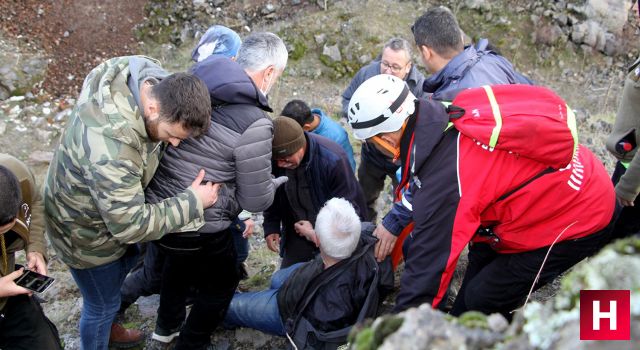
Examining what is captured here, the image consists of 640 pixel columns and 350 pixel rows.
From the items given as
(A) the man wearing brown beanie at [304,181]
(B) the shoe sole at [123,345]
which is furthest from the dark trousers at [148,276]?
(A) the man wearing brown beanie at [304,181]

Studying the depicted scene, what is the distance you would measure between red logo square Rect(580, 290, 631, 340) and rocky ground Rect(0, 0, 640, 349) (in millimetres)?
9434

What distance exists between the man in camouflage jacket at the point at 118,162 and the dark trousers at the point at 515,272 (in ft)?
6.29

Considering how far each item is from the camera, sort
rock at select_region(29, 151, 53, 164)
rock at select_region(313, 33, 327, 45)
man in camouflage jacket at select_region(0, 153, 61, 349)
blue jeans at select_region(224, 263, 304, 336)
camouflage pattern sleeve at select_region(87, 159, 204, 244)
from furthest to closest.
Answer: rock at select_region(313, 33, 327, 45) < rock at select_region(29, 151, 53, 164) < blue jeans at select_region(224, 263, 304, 336) < man in camouflage jacket at select_region(0, 153, 61, 349) < camouflage pattern sleeve at select_region(87, 159, 204, 244)

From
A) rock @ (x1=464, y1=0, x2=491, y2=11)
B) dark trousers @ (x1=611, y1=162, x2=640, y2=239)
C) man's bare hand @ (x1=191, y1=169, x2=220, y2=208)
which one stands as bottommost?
rock @ (x1=464, y1=0, x2=491, y2=11)

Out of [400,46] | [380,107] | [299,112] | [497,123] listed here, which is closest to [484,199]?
Result: [497,123]

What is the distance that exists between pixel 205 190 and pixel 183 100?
676 millimetres

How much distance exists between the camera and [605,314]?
117cm

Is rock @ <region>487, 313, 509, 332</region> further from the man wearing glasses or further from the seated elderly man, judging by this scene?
the man wearing glasses

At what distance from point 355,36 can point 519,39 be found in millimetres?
4094

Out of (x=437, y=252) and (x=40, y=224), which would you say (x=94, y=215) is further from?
(x=437, y=252)

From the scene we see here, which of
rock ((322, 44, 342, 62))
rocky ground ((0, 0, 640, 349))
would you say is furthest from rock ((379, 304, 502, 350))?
rock ((322, 44, 342, 62))

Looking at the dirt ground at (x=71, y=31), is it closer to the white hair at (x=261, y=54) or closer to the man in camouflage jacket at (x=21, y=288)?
the white hair at (x=261, y=54)

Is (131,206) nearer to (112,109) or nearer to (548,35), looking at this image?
(112,109)

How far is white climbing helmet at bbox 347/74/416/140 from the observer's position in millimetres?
2955
